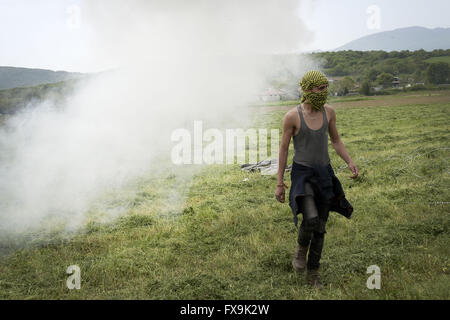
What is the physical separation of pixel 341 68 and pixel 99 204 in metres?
40.6

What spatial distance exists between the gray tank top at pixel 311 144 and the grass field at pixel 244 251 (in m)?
1.35

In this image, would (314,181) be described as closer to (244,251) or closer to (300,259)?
(300,259)

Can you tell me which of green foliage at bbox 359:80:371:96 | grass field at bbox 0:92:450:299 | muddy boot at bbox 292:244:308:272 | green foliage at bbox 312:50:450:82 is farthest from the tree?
muddy boot at bbox 292:244:308:272

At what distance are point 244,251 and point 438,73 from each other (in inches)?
2090

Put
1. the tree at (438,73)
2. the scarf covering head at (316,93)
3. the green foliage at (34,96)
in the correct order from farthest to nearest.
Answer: the tree at (438,73) < the green foliage at (34,96) < the scarf covering head at (316,93)

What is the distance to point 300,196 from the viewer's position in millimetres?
3586

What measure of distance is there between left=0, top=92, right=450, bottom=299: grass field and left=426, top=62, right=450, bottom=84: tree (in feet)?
Result: 150

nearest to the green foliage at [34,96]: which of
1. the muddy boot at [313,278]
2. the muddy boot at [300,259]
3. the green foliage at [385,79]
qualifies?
the muddy boot at [300,259]

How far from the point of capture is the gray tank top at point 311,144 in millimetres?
3527

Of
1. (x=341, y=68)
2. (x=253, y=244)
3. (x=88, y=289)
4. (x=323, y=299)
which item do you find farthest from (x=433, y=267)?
(x=341, y=68)

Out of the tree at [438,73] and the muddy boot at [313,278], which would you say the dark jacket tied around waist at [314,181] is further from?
the tree at [438,73]

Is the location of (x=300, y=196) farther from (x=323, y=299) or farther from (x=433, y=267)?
(x=433, y=267)

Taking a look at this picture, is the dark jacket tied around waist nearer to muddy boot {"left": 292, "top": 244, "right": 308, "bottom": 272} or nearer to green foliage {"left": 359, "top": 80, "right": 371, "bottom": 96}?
muddy boot {"left": 292, "top": 244, "right": 308, "bottom": 272}

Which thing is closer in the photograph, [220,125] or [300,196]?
[300,196]
